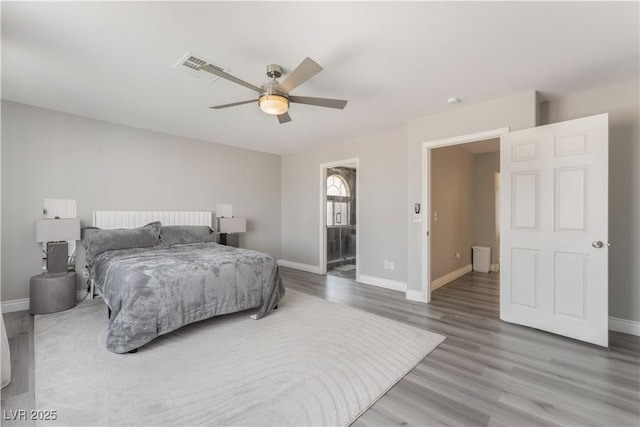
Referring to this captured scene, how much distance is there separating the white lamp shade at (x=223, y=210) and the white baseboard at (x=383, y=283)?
2737 mm

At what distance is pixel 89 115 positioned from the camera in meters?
3.73

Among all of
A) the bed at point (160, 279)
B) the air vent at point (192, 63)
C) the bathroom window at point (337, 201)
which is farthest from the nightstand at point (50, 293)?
the bathroom window at point (337, 201)

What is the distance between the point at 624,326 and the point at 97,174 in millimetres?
6596

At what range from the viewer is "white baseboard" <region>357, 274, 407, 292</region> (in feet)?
14.0

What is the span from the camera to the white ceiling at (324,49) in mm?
1789

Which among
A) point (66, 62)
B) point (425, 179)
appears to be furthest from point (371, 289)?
point (66, 62)

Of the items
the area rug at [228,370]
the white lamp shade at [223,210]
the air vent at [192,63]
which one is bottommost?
the area rug at [228,370]

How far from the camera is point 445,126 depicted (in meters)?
3.56

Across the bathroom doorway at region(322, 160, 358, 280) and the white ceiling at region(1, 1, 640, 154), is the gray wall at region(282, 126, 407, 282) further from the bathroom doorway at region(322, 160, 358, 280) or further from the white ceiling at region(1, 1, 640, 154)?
the white ceiling at region(1, 1, 640, 154)

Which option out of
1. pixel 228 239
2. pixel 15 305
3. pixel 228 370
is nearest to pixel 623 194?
pixel 228 370

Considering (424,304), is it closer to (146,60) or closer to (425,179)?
(425,179)

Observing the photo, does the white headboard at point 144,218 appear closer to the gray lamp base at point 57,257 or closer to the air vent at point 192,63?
the gray lamp base at point 57,257

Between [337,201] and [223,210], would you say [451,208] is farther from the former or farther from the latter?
[223,210]

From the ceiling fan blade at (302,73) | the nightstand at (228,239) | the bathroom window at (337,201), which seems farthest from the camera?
the bathroom window at (337,201)
